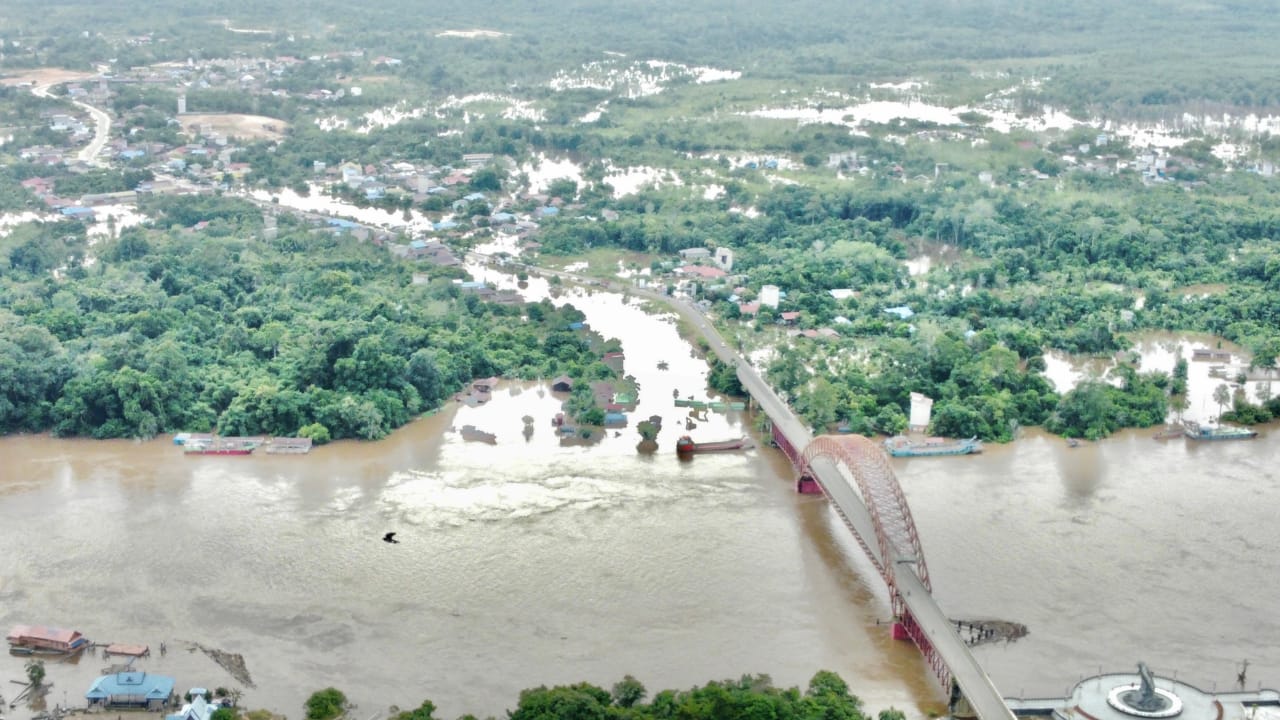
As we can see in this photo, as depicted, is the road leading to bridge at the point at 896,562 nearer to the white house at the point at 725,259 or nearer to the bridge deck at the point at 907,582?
the bridge deck at the point at 907,582

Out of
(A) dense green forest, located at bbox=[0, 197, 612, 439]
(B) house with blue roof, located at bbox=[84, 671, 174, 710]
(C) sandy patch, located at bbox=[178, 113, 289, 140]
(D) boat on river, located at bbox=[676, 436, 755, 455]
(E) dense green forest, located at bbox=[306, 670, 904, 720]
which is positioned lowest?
(B) house with blue roof, located at bbox=[84, 671, 174, 710]

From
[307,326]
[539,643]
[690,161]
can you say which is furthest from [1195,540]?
[690,161]

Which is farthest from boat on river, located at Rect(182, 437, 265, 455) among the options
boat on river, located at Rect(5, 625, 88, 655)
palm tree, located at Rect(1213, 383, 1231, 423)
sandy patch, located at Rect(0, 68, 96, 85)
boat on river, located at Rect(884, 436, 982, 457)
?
sandy patch, located at Rect(0, 68, 96, 85)

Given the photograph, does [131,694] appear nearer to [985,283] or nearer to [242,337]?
[242,337]

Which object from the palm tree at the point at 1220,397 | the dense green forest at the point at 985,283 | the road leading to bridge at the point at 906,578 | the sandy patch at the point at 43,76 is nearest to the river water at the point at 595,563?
the road leading to bridge at the point at 906,578

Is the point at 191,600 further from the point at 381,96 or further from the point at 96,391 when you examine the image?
the point at 381,96

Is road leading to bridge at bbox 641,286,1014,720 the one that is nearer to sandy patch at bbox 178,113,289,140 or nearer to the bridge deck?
the bridge deck

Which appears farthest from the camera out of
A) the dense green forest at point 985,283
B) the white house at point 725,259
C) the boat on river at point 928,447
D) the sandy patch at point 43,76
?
the sandy patch at point 43,76
